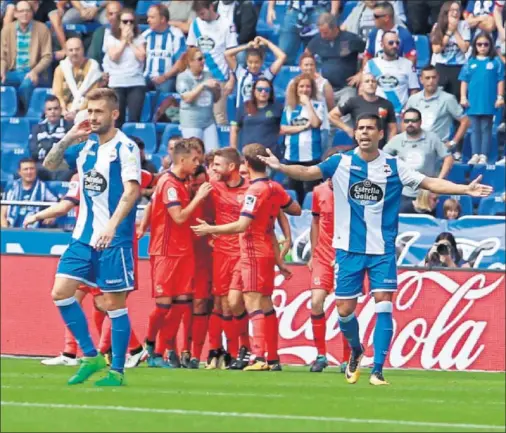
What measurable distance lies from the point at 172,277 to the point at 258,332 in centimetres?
100

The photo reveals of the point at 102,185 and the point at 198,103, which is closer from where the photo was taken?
the point at 102,185

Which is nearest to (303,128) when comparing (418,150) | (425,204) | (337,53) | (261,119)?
(261,119)

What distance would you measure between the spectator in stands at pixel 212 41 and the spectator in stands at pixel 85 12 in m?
2.63

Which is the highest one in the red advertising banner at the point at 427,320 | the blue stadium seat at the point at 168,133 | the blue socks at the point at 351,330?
the blue stadium seat at the point at 168,133

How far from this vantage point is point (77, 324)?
1206 centimetres

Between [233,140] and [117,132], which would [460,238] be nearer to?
[233,140]

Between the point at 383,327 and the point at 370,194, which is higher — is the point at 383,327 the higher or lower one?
the lower one

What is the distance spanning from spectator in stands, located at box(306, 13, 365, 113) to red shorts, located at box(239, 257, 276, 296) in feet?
18.7

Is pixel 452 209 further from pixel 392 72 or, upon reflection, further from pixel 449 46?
pixel 449 46

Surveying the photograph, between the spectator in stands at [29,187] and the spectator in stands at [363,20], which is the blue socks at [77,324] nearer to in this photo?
Result: the spectator in stands at [29,187]

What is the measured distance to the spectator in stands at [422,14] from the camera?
21281 mm

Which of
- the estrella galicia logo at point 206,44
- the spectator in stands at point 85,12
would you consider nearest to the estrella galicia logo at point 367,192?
the estrella galicia logo at point 206,44

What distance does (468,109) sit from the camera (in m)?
19.7

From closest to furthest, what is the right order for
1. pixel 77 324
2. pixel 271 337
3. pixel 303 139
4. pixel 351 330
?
pixel 77 324, pixel 351 330, pixel 271 337, pixel 303 139
